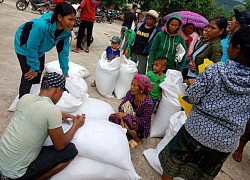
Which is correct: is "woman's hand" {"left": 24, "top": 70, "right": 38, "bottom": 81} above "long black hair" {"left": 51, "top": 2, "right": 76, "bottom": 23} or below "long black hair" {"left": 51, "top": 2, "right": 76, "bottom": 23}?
below

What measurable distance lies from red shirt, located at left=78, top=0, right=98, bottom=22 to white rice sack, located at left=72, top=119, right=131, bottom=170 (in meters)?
4.07

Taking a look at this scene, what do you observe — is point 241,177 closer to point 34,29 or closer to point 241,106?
point 241,106

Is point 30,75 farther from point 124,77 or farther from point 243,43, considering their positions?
point 243,43

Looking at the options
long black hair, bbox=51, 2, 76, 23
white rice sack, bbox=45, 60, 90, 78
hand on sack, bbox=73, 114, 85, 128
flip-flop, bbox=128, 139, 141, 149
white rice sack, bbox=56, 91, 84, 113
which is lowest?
flip-flop, bbox=128, 139, 141, 149

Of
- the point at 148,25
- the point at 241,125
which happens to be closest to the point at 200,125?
the point at 241,125

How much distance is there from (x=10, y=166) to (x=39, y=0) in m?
12.4

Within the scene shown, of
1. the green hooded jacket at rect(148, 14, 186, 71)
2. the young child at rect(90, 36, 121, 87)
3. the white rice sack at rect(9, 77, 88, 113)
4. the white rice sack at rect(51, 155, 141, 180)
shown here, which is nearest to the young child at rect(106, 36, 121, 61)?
the young child at rect(90, 36, 121, 87)

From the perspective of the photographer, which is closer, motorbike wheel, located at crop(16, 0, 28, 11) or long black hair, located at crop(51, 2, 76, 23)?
long black hair, located at crop(51, 2, 76, 23)

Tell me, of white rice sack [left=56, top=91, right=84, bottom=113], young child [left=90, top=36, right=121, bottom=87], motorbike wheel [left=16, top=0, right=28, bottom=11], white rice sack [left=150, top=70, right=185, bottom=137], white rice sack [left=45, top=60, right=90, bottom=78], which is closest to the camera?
white rice sack [left=56, top=91, right=84, bottom=113]

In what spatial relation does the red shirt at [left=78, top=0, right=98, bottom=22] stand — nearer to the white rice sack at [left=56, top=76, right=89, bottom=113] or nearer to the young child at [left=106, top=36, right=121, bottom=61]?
the young child at [left=106, top=36, right=121, bottom=61]

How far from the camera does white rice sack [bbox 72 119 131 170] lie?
1.78m

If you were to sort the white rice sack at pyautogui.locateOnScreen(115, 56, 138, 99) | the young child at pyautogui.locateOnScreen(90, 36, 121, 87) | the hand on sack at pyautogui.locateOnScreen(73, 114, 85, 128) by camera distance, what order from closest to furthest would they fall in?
the hand on sack at pyautogui.locateOnScreen(73, 114, 85, 128), the white rice sack at pyautogui.locateOnScreen(115, 56, 138, 99), the young child at pyautogui.locateOnScreen(90, 36, 121, 87)

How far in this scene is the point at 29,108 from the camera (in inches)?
57.9

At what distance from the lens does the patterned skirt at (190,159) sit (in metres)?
1.65
